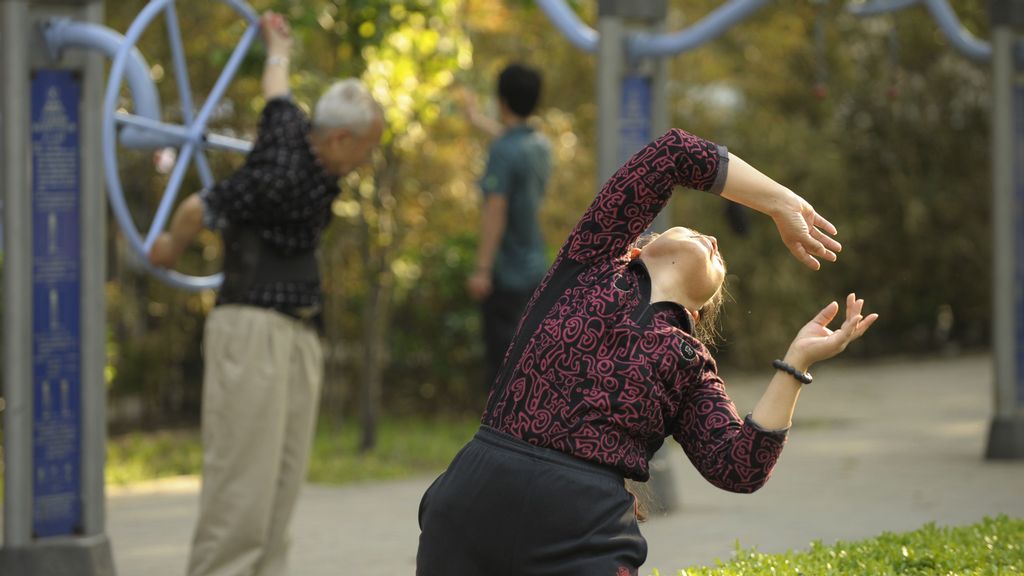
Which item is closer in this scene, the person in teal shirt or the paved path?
the paved path

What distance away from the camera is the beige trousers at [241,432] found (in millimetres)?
4789

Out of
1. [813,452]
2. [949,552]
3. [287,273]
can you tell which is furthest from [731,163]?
[813,452]

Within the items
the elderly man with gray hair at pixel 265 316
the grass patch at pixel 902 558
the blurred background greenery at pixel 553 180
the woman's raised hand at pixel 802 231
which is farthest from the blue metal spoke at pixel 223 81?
the woman's raised hand at pixel 802 231

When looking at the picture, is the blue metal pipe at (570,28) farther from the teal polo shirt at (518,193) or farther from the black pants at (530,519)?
the black pants at (530,519)

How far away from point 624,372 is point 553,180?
8.95 meters

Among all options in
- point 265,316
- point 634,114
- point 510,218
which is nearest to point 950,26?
point 634,114

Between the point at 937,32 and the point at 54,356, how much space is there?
39.9 feet

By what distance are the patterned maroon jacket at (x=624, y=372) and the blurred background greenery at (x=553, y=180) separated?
4083 mm

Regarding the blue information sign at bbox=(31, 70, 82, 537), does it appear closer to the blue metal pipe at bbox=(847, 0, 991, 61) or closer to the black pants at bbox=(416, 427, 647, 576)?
the black pants at bbox=(416, 427, 647, 576)

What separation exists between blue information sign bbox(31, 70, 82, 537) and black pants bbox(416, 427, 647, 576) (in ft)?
8.24

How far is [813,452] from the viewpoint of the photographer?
910 cm

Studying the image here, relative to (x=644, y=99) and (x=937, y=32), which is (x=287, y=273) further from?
(x=937, y=32)

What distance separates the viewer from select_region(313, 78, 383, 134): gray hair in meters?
4.85

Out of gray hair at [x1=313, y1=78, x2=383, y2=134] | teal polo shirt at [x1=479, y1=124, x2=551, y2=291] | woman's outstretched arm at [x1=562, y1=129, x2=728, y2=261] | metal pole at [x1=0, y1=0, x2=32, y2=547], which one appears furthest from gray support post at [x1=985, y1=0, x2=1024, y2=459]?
woman's outstretched arm at [x1=562, y1=129, x2=728, y2=261]
